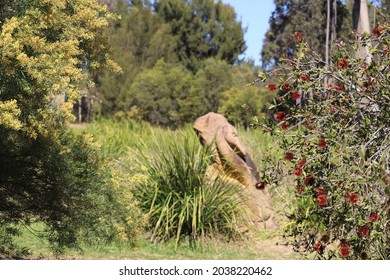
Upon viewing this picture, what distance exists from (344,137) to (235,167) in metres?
5.65

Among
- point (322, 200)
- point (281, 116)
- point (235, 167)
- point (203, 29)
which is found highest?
point (203, 29)

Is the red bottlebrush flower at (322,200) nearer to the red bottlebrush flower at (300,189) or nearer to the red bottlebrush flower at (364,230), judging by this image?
the red bottlebrush flower at (364,230)

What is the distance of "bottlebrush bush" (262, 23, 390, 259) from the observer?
433 cm

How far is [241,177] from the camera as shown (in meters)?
10.3

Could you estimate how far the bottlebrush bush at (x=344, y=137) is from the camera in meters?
4.33

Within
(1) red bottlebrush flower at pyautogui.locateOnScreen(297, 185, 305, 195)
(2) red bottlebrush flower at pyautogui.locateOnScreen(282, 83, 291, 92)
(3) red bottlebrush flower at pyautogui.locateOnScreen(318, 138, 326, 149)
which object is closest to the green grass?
(1) red bottlebrush flower at pyautogui.locateOnScreen(297, 185, 305, 195)

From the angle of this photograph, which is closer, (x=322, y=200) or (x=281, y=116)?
(x=322, y=200)

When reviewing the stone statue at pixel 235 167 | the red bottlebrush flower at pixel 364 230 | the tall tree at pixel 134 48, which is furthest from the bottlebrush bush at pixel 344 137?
the tall tree at pixel 134 48

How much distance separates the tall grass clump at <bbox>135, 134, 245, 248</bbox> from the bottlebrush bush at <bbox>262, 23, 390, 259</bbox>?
13.8 feet

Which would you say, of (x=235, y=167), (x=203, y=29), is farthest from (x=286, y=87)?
(x=203, y=29)

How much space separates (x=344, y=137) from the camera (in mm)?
→ 4652

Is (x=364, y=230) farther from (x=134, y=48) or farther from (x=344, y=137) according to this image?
(x=134, y=48)

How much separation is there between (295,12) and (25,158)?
119ft

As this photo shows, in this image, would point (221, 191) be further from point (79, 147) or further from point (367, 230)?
point (367, 230)
